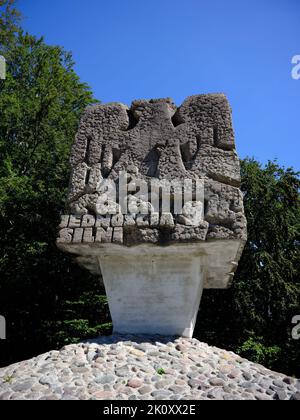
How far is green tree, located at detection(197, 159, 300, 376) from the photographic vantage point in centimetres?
1268

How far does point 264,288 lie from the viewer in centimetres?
1327

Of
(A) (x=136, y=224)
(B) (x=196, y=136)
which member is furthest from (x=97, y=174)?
(B) (x=196, y=136)

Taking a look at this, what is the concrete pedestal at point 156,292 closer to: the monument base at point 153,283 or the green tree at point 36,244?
the monument base at point 153,283

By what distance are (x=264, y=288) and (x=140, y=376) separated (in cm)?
1008

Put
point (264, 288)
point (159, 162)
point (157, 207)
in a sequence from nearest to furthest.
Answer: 1. point (157, 207)
2. point (159, 162)
3. point (264, 288)

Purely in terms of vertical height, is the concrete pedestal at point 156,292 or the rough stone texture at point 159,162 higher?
the rough stone texture at point 159,162

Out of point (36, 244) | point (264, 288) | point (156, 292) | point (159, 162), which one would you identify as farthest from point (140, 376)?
point (264, 288)

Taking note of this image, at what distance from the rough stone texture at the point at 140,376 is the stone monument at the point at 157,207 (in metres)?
0.79

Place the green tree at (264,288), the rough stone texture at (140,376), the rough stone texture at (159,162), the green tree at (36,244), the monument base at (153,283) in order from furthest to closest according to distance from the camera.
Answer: the green tree at (264,288) → the green tree at (36,244) → the monument base at (153,283) → the rough stone texture at (159,162) → the rough stone texture at (140,376)

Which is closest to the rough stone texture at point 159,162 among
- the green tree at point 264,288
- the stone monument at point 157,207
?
the stone monument at point 157,207

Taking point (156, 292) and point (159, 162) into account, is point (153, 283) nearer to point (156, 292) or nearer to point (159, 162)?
point (156, 292)

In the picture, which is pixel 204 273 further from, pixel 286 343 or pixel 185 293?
pixel 286 343

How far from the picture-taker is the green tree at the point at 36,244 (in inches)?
455

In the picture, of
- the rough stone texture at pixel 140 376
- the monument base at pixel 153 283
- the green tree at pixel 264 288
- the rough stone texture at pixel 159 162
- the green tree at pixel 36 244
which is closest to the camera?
the rough stone texture at pixel 140 376
